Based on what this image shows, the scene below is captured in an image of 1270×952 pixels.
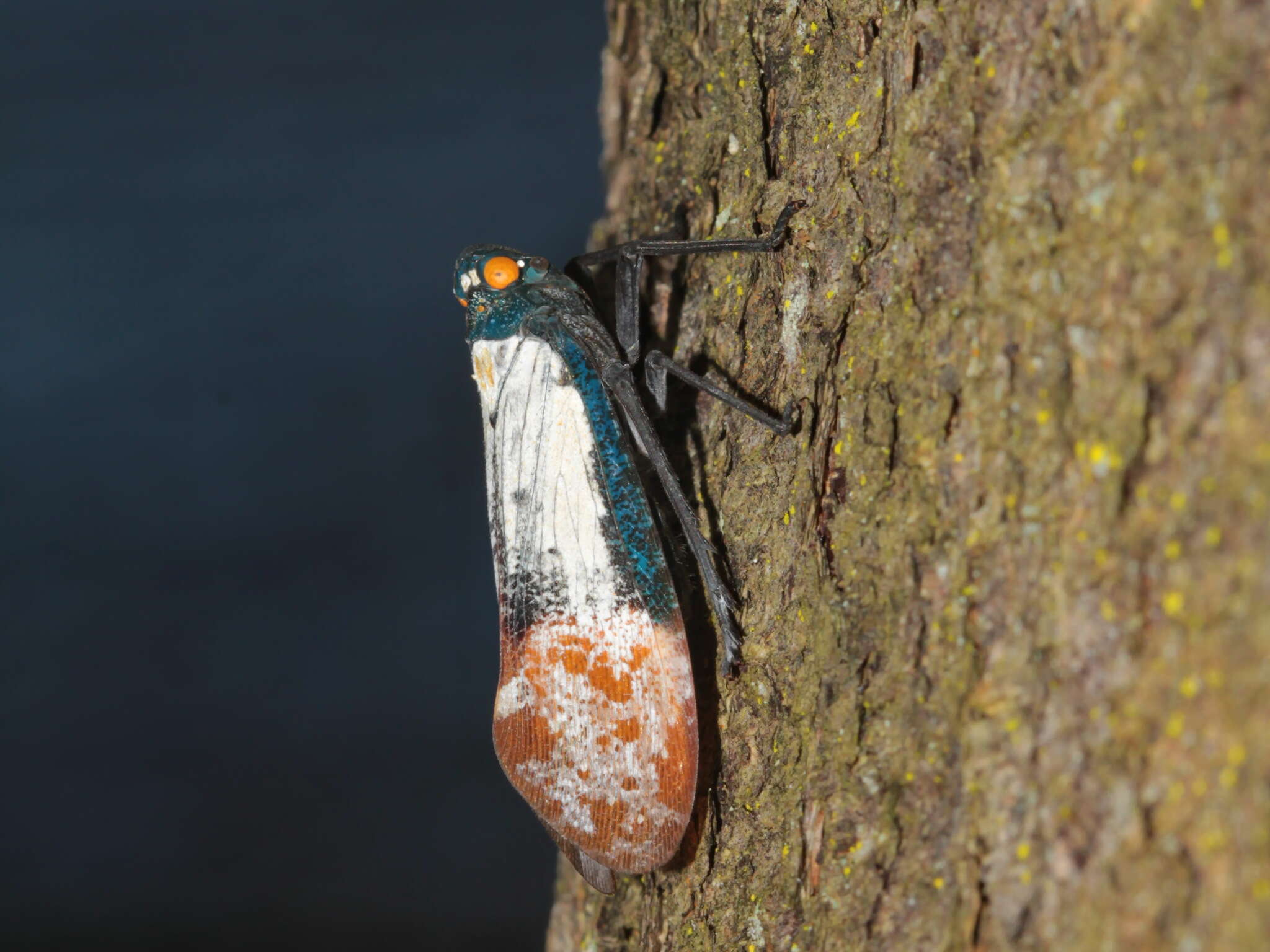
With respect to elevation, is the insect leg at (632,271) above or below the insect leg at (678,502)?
above

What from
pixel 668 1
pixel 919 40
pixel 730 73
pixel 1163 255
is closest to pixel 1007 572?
pixel 1163 255

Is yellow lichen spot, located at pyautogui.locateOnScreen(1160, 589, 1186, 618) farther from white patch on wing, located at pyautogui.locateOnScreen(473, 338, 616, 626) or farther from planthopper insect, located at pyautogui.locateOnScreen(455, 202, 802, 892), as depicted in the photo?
white patch on wing, located at pyautogui.locateOnScreen(473, 338, 616, 626)

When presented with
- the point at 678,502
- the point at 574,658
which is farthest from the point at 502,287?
the point at 574,658

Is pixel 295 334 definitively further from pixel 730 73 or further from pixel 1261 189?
pixel 1261 189

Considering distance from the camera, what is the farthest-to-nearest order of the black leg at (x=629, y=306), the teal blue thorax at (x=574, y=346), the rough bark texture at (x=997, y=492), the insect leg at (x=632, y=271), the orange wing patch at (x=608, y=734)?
the black leg at (x=629, y=306) < the insect leg at (x=632, y=271) < the teal blue thorax at (x=574, y=346) < the orange wing patch at (x=608, y=734) < the rough bark texture at (x=997, y=492)

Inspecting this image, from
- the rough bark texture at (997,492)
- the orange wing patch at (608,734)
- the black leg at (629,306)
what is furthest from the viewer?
the black leg at (629,306)

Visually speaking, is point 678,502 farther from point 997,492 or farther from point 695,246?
point 997,492

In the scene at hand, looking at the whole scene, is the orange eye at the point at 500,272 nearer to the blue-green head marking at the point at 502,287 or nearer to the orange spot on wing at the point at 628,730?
the blue-green head marking at the point at 502,287

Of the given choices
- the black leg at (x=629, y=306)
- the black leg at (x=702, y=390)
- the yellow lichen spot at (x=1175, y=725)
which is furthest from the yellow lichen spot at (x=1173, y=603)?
the black leg at (x=629, y=306)
